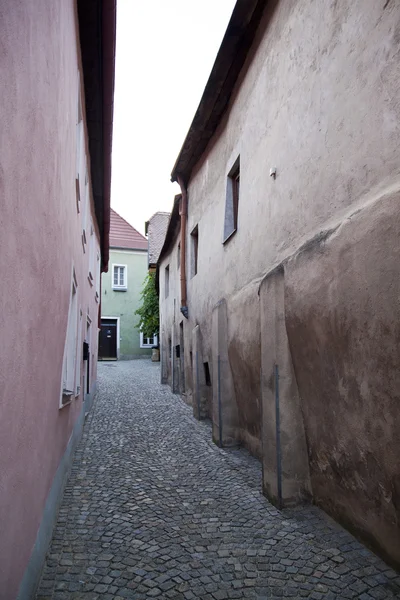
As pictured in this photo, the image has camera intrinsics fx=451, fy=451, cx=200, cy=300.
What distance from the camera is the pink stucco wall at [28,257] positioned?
189cm

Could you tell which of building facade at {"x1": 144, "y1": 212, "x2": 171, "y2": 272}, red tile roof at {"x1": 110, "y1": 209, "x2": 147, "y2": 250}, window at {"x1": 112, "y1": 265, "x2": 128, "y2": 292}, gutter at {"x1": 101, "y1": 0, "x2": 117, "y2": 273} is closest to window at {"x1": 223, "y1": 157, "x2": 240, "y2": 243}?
gutter at {"x1": 101, "y1": 0, "x2": 117, "y2": 273}

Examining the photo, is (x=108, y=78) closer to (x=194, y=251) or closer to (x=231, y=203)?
(x=231, y=203)

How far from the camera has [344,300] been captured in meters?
3.66

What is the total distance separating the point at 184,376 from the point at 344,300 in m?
9.27

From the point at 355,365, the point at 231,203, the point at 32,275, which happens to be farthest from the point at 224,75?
the point at 32,275

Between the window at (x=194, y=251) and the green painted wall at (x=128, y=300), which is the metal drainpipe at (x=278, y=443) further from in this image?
the green painted wall at (x=128, y=300)

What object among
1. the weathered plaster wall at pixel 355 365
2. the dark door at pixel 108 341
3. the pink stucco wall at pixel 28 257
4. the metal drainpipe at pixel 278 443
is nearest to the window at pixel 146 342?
the dark door at pixel 108 341

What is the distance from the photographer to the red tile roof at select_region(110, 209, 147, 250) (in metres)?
30.4

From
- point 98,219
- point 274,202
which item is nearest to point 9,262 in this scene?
point 274,202

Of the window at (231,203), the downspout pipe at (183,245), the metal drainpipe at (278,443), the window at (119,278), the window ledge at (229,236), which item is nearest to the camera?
the metal drainpipe at (278,443)

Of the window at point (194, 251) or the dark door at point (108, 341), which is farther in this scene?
the dark door at point (108, 341)

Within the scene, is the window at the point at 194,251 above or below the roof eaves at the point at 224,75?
below

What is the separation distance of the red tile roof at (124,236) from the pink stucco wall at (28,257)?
1059 inches

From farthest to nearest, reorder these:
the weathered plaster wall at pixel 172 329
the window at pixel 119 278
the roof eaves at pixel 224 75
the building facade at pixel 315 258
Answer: the window at pixel 119 278, the weathered plaster wall at pixel 172 329, the roof eaves at pixel 224 75, the building facade at pixel 315 258
